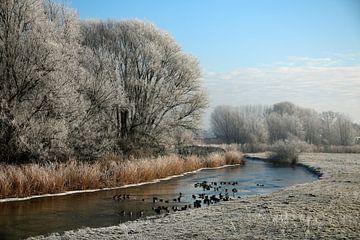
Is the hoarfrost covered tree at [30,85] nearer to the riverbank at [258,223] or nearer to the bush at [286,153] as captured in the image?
the riverbank at [258,223]

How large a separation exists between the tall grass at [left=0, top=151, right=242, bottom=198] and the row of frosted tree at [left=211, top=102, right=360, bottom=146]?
4576 centimetres

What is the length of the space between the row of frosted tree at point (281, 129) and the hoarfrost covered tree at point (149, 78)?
123 ft

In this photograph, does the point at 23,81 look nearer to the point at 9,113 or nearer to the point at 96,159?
the point at 9,113

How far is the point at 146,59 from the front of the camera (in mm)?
36250

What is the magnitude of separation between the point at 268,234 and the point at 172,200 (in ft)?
31.8

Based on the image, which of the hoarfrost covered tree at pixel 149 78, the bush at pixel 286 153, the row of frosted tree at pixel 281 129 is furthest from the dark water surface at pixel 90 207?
the row of frosted tree at pixel 281 129

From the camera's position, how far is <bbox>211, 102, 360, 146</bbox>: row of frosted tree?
71.6m

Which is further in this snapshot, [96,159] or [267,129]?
[267,129]

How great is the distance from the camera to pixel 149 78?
37.0m

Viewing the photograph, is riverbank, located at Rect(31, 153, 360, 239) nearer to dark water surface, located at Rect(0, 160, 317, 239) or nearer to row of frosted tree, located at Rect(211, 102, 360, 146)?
dark water surface, located at Rect(0, 160, 317, 239)

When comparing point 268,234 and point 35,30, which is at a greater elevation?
point 35,30

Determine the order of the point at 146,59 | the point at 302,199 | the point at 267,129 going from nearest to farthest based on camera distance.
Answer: the point at 302,199
the point at 146,59
the point at 267,129

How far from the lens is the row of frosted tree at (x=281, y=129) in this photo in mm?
71562

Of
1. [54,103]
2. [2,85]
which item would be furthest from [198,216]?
[2,85]
